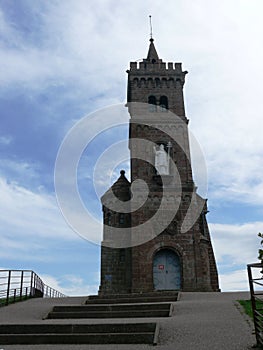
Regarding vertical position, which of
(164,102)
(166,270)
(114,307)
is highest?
(164,102)

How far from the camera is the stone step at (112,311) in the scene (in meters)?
11.3

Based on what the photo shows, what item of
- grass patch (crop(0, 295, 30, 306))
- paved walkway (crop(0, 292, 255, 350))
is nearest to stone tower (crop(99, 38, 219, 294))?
grass patch (crop(0, 295, 30, 306))

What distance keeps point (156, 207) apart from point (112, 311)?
12.0 m

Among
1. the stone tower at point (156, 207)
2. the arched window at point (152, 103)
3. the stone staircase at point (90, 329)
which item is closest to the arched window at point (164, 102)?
the stone tower at point (156, 207)

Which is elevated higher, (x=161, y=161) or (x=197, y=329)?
(x=161, y=161)

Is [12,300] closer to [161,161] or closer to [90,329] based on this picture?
[90,329]

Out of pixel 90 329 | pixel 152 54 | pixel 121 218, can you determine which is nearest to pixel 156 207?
pixel 121 218

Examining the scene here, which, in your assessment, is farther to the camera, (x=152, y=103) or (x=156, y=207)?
(x=152, y=103)

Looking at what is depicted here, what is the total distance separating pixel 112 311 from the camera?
11.7 m

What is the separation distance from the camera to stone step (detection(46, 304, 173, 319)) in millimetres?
11258

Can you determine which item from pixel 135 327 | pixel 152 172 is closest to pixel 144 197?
pixel 152 172

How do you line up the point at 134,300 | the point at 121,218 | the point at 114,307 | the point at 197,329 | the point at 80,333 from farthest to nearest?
the point at 121,218, the point at 134,300, the point at 114,307, the point at 80,333, the point at 197,329

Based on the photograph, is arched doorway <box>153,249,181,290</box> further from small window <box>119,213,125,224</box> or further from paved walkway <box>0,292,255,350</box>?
paved walkway <box>0,292,255,350</box>

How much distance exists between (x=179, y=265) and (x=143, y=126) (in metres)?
10.2
